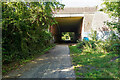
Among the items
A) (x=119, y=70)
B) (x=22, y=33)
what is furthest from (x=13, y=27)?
(x=119, y=70)

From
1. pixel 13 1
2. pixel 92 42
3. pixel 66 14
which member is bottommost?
pixel 92 42

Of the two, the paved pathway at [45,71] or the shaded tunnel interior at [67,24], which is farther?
the shaded tunnel interior at [67,24]

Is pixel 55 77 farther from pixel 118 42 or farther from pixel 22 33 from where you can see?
pixel 118 42

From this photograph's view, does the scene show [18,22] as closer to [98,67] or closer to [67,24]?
[98,67]

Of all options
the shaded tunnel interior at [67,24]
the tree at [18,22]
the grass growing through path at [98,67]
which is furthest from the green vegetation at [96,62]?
the shaded tunnel interior at [67,24]

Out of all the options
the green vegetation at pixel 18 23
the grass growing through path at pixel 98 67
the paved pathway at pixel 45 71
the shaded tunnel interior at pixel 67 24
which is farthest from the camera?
the shaded tunnel interior at pixel 67 24

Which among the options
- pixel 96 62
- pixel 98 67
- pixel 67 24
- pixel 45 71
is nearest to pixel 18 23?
pixel 45 71

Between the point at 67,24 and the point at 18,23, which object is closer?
the point at 18,23

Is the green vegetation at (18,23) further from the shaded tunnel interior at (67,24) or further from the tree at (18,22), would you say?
the shaded tunnel interior at (67,24)

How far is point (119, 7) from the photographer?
10.3 ft

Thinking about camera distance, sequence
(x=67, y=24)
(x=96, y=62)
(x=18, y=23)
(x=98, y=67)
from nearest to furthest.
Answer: (x=98, y=67) → (x=18, y=23) → (x=96, y=62) → (x=67, y=24)

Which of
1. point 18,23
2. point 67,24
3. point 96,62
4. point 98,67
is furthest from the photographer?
point 67,24

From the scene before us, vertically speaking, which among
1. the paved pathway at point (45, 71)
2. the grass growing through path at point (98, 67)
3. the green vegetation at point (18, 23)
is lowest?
the paved pathway at point (45, 71)

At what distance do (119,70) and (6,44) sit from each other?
388cm
